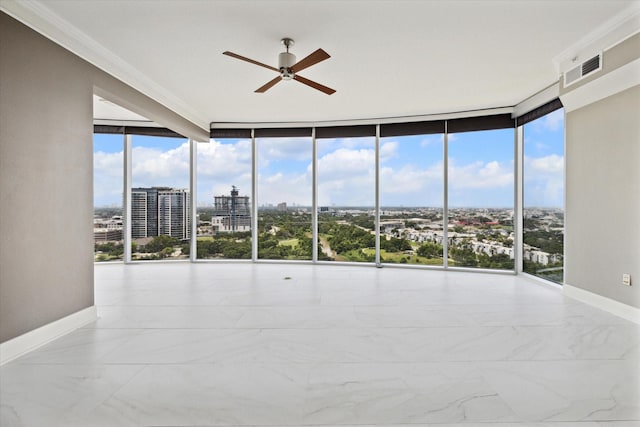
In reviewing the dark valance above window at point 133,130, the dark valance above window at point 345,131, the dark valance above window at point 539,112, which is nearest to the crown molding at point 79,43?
the dark valance above window at point 133,130

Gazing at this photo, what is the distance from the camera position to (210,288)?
14.8 ft

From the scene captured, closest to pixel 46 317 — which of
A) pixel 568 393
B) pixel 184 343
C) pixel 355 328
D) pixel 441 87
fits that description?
pixel 184 343

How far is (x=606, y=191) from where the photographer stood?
3438 millimetres

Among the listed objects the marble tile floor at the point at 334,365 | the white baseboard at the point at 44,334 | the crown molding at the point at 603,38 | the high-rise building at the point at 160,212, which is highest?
the crown molding at the point at 603,38

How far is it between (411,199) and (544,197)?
2.01 meters

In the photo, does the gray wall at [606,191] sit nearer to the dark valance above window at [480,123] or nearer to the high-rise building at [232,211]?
the dark valance above window at [480,123]

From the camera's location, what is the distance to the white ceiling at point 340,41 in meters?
2.71

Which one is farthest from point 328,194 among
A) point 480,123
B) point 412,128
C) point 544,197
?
point 544,197

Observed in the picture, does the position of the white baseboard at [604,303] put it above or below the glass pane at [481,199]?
below

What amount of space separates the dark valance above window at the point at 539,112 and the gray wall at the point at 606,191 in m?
0.45

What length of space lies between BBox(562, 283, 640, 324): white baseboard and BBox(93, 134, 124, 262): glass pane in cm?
723

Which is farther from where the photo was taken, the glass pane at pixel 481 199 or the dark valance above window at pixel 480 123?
the glass pane at pixel 481 199

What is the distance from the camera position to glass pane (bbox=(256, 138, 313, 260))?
6551mm

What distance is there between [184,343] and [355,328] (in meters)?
1.44
